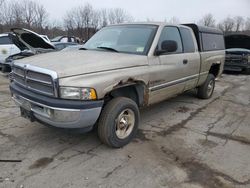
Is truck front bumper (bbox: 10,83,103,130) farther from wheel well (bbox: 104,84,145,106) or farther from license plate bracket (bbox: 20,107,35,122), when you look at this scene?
wheel well (bbox: 104,84,145,106)

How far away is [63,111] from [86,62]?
0.78 metres

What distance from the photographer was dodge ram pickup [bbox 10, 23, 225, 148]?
3.29 metres

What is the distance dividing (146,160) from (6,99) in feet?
15.3

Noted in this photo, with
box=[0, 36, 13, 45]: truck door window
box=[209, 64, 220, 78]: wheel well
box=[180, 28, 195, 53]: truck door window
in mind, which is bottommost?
box=[209, 64, 220, 78]: wheel well

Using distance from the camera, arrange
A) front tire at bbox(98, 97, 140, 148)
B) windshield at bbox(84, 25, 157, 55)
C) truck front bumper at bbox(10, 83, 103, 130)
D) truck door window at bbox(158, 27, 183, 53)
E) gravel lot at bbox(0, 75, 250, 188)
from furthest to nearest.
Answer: truck door window at bbox(158, 27, 183, 53)
windshield at bbox(84, 25, 157, 55)
front tire at bbox(98, 97, 140, 148)
truck front bumper at bbox(10, 83, 103, 130)
gravel lot at bbox(0, 75, 250, 188)

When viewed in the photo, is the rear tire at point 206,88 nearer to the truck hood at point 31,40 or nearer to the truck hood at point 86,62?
the truck hood at point 86,62

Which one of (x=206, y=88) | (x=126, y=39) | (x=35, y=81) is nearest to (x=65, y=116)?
(x=35, y=81)

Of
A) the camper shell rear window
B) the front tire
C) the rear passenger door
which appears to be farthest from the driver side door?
the camper shell rear window

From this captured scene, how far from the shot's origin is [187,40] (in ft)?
18.5

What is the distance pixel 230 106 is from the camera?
664cm

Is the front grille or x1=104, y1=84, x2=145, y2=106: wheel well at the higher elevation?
the front grille

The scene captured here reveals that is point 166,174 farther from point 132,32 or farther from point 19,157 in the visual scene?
point 132,32

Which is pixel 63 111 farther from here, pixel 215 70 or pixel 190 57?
pixel 215 70

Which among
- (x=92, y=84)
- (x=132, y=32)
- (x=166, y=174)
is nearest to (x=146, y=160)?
(x=166, y=174)
